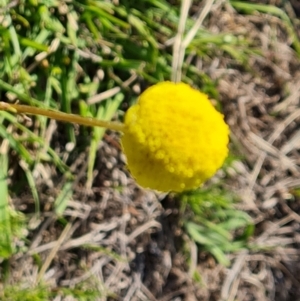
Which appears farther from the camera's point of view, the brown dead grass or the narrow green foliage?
the narrow green foliage

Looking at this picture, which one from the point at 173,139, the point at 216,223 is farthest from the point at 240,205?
the point at 173,139

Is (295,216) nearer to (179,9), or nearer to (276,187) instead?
(276,187)

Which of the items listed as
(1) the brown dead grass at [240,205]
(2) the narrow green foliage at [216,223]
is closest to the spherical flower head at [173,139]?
(1) the brown dead grass at [240,205]

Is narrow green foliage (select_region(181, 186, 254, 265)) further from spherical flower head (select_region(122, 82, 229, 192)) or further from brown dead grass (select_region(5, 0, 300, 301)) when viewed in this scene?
spherical flower head (select_region(122, 82, 229, 192))

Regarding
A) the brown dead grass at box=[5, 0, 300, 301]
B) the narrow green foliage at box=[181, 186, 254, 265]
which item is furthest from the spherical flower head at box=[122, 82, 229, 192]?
the narrow green foliage at box=[181, 186, 254, 265]

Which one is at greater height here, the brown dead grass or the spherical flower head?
the spherical flower head

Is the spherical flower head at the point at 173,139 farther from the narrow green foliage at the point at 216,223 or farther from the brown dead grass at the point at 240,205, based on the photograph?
the narrow green foliage at the point at 216,223

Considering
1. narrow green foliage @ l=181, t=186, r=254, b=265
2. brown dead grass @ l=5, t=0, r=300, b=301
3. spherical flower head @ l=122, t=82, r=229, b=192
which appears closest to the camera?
spherical flower head @ l=122, t=82, r=229, b=192

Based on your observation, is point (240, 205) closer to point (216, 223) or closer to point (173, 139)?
point (216, 223)
